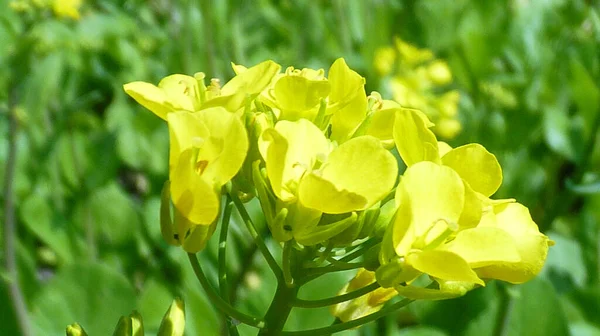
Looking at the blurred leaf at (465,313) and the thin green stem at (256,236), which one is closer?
the thin green stem at (256,236)

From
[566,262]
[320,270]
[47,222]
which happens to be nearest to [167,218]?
[320,270]

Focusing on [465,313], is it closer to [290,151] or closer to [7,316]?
[7,316]

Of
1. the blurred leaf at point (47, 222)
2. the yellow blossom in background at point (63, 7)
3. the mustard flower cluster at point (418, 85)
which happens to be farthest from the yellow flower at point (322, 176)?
the mustard flower cluster at point (418, 85)

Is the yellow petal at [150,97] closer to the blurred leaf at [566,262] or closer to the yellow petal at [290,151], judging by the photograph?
the yellow petal at [290,151]

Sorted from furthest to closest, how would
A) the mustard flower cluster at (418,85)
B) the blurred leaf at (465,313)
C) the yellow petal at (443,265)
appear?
the mustard flower cluster at (418,85)
the blurred leaf at (465,313)
the yellow petal at (443,265)

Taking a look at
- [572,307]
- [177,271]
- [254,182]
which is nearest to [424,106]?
[572,307]

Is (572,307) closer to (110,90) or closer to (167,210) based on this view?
(167,210)
